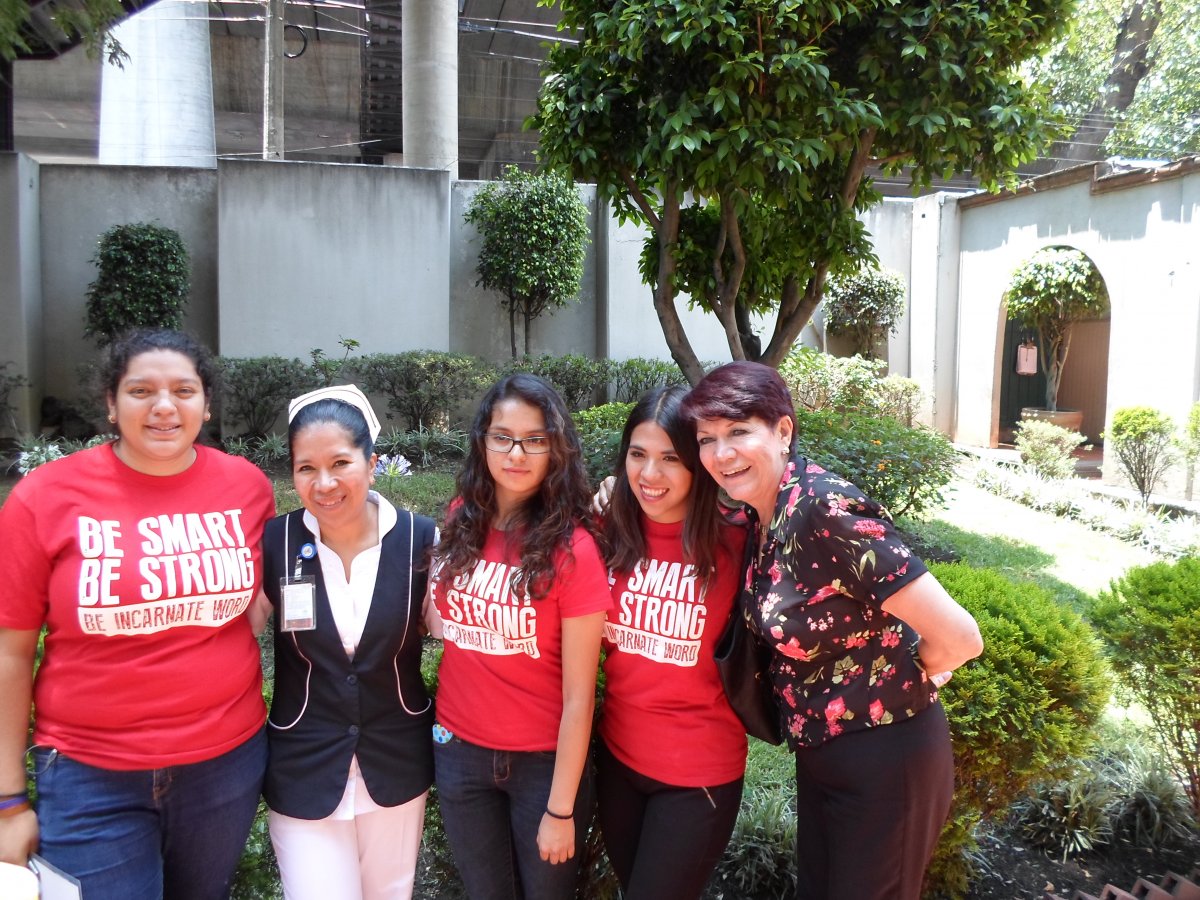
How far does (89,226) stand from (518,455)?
34.2ft

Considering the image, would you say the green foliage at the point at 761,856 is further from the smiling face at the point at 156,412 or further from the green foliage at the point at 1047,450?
the green foliage at the point at 1047,450

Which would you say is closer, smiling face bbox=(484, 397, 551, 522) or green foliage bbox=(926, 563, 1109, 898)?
smiling face bbox=(484, 397, 551, 522)

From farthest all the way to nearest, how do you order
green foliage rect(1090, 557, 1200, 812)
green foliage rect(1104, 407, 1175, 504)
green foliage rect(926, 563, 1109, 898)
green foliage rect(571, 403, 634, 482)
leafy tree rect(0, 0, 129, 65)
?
green foliage rect(1104, 407, 1175, 504) → green foliage rect(571, 403, 634, 482) → leafy tree rect(0, 0, 129, 65) → green foliage rect(1090, 557, 1200, 812) → green foliage rect(926, 563, 1109, 898)

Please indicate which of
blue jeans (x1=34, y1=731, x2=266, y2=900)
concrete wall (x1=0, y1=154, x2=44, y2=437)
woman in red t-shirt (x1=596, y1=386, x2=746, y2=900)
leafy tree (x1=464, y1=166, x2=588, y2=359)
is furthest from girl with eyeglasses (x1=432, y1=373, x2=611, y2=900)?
concrete wall (x1=0, y1=154, x2=44, y2=437)

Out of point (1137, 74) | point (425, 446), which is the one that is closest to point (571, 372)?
point (425, 446)

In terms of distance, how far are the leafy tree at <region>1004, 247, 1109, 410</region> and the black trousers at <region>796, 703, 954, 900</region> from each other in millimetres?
11137

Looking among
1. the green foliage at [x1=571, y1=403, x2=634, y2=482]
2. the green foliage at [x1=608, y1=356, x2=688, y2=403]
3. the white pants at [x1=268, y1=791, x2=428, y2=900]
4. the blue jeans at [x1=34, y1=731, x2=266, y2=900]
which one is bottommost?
the white pants at [x1=268, y1=791, x2=428, y2=900]

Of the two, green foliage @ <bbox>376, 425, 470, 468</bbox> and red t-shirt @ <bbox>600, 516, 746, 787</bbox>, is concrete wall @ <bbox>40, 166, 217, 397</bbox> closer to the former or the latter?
green foliage @ <bbox>376, 425, 470, 468</bbox>

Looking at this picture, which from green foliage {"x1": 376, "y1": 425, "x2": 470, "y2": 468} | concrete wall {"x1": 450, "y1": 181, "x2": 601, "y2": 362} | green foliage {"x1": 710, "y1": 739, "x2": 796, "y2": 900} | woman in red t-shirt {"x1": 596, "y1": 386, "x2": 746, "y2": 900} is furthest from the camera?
concrete wall {"x1": 450, "y1": 181, "x2": 601, "y2": 362}

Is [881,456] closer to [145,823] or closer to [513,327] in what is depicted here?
[145,823]

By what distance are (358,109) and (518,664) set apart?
26.7m

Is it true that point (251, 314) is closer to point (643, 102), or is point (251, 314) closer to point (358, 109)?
point (643, 102)

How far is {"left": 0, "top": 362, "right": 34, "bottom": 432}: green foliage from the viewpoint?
30.3 feet

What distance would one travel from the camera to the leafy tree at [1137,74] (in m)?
16.5
